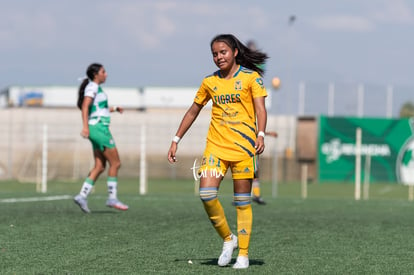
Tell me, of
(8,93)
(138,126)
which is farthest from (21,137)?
(8,93)

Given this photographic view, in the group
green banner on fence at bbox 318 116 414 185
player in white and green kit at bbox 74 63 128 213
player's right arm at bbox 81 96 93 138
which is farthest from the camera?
green banner on fence at bbox 318 116 414 185

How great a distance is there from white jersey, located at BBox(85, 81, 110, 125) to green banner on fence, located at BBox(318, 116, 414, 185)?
26.1 metres

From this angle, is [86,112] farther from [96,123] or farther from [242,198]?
[242,198]

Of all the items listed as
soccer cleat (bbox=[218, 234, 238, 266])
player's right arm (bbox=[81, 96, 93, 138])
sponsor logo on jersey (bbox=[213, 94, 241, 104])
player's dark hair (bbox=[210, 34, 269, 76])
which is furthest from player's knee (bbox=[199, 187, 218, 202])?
player's right arm (bbox=[81, 96, 93, 138])

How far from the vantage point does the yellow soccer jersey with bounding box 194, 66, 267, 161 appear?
7020mm

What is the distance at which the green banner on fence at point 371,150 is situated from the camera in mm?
37062

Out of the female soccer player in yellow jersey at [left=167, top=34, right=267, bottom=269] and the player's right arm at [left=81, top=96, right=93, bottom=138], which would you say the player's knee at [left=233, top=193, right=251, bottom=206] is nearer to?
the female soccer player in yellow jersey at [left=167, top=34, right=267, bottom=269]

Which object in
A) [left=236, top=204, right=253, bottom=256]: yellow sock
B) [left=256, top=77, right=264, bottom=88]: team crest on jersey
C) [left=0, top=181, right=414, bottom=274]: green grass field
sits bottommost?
[left=0, top=181, right=414, bottom=274]: green grass field

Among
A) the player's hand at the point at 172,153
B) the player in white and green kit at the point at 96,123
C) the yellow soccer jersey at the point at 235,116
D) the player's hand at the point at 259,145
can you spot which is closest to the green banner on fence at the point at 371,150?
the player in white and green kit at the point at 96,123

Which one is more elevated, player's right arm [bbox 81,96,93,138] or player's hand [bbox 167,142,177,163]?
player's right arm [bbox 81,96,93,138]

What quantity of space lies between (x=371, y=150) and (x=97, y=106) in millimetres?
26882

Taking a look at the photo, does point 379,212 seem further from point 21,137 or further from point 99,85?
point 21,137

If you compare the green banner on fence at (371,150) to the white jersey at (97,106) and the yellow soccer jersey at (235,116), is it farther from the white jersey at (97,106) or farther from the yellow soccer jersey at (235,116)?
the yellow soccer jersey at (235,116)

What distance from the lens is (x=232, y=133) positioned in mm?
7035
